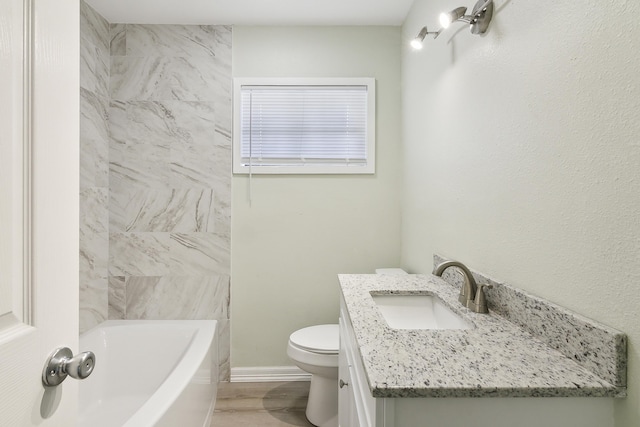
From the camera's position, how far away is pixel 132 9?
2.34 metres

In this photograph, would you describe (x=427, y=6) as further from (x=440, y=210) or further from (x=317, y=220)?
(x=317, y=220)

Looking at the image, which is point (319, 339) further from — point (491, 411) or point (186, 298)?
point (491, 411)

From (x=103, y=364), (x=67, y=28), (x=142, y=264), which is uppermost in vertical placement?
(x=67, y=28)

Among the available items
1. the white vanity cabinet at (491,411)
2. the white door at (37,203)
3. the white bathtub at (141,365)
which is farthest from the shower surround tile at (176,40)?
the white vanity cabinet at (491,411)

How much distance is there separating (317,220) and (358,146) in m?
→ 0.61

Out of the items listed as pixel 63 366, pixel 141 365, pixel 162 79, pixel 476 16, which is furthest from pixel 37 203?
pixel 162 79

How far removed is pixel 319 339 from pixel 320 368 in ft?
0.53

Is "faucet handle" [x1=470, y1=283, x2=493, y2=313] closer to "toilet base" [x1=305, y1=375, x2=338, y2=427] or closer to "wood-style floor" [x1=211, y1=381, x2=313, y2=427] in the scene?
"toilet base" [x1=305, y1=375, x2=338, y2=427]

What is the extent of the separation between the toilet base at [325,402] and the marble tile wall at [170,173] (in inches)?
32.0

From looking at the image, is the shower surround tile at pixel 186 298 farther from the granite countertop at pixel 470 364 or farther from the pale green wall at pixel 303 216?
the granite countertop at pixel 470 364

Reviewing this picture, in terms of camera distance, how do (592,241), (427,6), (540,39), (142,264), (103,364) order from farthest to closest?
(142,264), (103,364), (427,6), (540,39), (592,241)

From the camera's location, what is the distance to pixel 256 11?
235 centimetres

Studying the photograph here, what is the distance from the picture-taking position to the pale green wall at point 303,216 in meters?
2.54

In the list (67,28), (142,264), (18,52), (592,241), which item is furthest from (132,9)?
(592,241)
